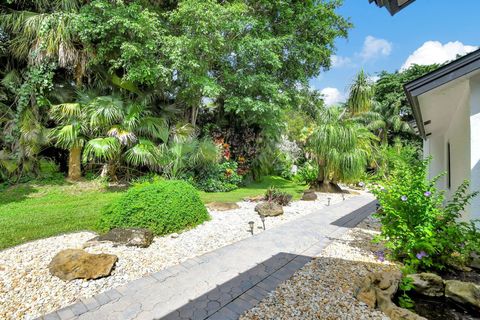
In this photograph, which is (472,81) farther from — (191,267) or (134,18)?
(134,18)

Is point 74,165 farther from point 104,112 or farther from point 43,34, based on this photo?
point 43,34

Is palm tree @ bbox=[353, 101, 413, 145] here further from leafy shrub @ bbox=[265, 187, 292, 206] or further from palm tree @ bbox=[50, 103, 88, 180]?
palm tree @ bbox=[50, 103, 88, 180]

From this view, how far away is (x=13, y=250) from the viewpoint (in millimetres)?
3789

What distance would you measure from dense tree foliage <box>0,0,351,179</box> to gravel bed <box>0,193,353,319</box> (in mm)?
4527

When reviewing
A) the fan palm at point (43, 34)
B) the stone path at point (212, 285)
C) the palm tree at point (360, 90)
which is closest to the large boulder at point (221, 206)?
the stone path at point (212, 285)

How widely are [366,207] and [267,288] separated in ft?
21.3

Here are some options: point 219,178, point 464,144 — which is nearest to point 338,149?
point 219,178

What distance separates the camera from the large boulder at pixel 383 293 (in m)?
2.41

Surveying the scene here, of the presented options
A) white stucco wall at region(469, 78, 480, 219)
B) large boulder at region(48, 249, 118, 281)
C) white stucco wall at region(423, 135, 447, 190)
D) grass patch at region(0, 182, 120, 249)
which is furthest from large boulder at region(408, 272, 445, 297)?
A: white stucco wall at region(423, 135, 447, 190)

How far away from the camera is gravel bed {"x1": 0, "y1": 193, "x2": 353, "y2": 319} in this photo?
8.61 feet

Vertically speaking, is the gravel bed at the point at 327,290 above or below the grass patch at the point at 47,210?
above

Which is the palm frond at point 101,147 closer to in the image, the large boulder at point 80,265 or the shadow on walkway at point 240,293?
the large boulder at point 80,265

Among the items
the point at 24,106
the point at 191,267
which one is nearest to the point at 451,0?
the point at 191,267

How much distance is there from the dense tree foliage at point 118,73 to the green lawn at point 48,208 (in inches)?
42.9
